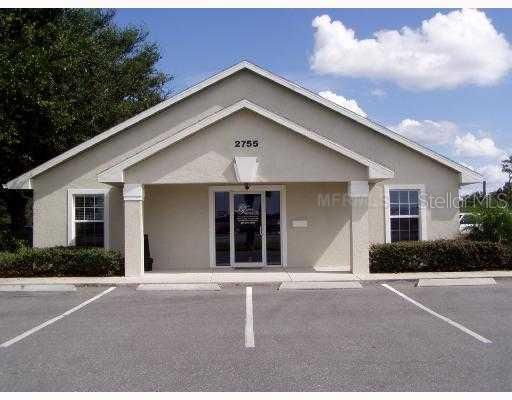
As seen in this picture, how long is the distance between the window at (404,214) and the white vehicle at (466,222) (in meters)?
1.39

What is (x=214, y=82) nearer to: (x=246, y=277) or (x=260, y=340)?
(x=246, y=277)

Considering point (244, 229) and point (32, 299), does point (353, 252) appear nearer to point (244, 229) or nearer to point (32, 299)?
point (244, 229)

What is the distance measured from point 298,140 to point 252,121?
1.28 meters

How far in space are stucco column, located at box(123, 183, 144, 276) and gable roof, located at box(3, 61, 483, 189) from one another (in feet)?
9.93

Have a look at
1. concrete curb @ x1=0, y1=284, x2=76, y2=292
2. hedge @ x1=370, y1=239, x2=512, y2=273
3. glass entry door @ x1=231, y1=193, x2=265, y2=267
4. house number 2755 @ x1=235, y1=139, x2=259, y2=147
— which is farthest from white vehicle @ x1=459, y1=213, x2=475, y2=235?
concrete curb @ x1=0, y1=284, x2=76, y2=292

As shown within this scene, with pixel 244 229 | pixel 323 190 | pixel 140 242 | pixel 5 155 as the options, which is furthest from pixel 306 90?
pixel 5 155

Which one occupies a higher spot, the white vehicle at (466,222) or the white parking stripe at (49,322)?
the white vehicle at (466,222)

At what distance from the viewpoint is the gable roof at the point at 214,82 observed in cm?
1694

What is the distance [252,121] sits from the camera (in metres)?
15.1

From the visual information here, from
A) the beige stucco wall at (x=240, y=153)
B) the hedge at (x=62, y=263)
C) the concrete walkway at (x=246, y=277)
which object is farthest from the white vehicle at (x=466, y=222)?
the hedge at (x=62, y=263)

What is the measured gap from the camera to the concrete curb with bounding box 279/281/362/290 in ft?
43.8

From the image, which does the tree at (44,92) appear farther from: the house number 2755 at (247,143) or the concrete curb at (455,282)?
the concrete curb at (455,282)

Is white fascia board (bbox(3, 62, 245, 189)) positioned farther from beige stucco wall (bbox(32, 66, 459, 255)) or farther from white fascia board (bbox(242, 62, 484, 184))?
white fascia board (bbox(242, 62, 484, 184))

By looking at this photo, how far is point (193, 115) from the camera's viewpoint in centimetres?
1797
